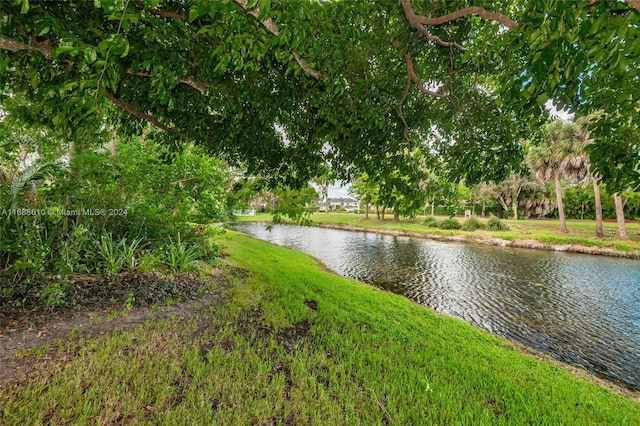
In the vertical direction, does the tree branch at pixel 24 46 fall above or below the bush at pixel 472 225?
above

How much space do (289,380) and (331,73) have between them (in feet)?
11.5

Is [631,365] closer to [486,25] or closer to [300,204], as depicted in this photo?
[486,25]

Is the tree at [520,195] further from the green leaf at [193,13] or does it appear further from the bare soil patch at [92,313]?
the green leaf at [193,13]

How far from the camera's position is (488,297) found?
9070 mm

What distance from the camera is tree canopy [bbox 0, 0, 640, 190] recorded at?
167 cm

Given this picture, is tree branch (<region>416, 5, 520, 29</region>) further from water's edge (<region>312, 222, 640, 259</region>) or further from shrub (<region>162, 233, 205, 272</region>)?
water's edge (<region>312, 222, 640, 259</region>)

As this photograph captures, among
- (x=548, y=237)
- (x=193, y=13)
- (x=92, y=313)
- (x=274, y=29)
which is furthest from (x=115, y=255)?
(x=548, y=237)

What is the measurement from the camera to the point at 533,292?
31.4 ft

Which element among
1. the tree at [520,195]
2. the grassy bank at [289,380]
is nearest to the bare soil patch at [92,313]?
the grassy bank at [289,380]

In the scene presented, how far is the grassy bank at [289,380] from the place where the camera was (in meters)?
2.40

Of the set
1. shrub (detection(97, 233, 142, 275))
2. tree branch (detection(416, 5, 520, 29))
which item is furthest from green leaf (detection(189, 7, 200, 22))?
shrub (detection(97, 233, 142, 275))

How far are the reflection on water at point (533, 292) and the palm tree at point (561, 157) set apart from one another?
8.57 metres

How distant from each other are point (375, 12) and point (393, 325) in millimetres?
5120

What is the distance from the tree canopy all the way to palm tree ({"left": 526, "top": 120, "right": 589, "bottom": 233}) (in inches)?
867
